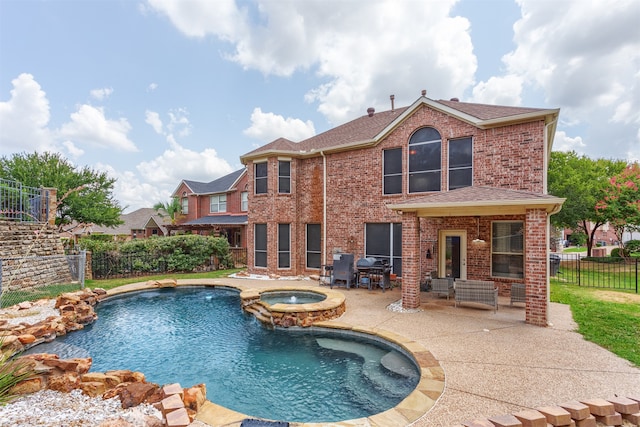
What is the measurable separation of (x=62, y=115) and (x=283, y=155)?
1253cm

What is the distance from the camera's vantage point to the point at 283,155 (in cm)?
1442

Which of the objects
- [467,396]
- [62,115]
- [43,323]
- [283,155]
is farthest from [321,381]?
[62,115]

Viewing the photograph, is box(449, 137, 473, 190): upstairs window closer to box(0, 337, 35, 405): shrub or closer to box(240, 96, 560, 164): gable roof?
box(240, 96, 560, 164): gable roof

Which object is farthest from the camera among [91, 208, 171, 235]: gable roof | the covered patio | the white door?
[91, 208, 171, 235]: gable roof

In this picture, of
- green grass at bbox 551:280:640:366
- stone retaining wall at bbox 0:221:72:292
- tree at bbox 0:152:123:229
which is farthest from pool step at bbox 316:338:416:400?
tree at bbox 0:152:123:229

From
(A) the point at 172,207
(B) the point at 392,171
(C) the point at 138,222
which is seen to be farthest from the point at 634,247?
(C) the point at 138,222

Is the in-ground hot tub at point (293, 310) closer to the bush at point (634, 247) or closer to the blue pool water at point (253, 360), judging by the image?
the blue pool water at point (253, 360)

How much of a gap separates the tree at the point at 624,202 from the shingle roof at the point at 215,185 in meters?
28.6

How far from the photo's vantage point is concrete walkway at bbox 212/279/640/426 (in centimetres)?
394

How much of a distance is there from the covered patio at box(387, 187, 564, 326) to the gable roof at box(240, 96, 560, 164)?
2.96 metres

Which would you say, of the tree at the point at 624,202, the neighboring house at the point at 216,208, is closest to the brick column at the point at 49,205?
the neighboring house at the point at 216,208

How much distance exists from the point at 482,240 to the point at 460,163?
2954 millimetres

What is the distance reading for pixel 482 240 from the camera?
10148mm

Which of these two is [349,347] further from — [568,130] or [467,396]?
[568,130]
